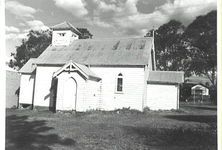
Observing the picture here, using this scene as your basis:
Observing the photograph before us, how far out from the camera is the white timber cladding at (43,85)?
54.6 feet

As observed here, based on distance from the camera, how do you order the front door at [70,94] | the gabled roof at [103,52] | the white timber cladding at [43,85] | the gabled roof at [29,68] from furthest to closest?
the gabled roof at [29,68] → the white timber cladding at [43,85] → the gabled roof at [103,52] → the front door at [70,94]

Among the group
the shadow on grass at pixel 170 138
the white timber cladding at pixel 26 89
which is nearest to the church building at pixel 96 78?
the white timber cladding at pixel 26 89

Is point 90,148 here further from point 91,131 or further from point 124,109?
point 124,109

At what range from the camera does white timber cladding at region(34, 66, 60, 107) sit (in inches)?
655

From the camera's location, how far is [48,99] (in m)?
16.5

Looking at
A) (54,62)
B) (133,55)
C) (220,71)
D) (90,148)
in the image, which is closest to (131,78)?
(133,55)

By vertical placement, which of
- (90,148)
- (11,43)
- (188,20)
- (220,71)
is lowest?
(90,148)

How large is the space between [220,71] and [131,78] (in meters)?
11.4

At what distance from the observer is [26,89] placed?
17797mm

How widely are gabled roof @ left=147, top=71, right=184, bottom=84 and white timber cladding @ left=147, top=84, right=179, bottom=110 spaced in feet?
1.18

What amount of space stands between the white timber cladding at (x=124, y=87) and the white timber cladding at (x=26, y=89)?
528 centimetres

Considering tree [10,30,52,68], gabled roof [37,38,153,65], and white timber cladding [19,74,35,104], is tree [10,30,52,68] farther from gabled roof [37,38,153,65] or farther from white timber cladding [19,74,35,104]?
gabled roof [37,38,153,65]

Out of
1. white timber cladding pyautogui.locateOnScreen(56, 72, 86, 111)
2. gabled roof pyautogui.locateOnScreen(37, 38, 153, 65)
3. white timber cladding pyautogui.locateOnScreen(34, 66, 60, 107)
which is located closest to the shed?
gabled roof pyautogui.locateOnScreen(37, 38, 153, 65)

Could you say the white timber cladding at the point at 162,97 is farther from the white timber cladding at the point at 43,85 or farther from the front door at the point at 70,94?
the white timber cladding at the point at 43,85
